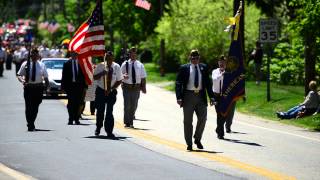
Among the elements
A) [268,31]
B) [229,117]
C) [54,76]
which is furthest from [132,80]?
[54,76]

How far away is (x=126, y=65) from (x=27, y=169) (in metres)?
8.75

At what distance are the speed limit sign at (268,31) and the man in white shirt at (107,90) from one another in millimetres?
→ 10131

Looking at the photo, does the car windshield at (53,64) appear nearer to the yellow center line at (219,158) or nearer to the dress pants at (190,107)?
the yellow center line at (219,158)

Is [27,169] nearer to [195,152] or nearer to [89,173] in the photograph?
[89,173]

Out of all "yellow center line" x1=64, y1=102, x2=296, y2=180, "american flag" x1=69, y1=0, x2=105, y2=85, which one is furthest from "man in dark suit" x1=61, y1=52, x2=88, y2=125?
"yellow center line" x1=64, y1=102, x2=296, y2=180

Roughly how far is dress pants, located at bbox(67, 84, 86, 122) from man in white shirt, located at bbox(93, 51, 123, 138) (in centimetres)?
280

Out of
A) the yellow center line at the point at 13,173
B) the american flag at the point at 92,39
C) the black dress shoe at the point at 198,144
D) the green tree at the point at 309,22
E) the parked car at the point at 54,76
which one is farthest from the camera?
the parked car at the point at 54,76

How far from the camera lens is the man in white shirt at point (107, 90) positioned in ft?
62.2

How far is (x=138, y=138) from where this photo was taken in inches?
745

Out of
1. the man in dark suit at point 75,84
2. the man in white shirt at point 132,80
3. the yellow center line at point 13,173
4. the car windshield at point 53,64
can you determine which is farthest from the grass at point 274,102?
the yellow center line at point 13,173

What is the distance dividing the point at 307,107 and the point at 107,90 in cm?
680

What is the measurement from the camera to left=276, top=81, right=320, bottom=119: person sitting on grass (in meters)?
23.4

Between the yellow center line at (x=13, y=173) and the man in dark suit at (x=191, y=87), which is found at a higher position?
the man in dark suit at (x=191, y=87)

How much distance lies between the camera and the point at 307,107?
935 inches
